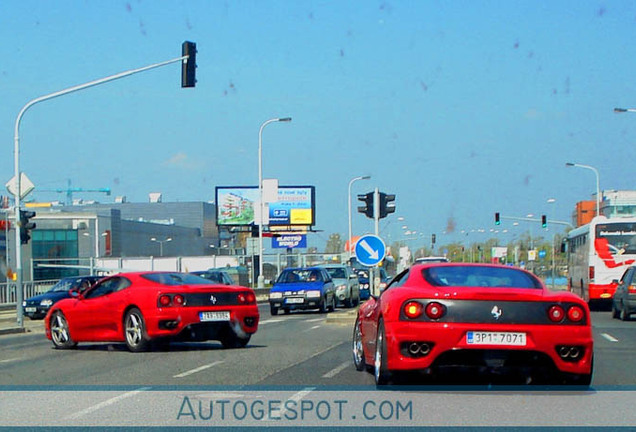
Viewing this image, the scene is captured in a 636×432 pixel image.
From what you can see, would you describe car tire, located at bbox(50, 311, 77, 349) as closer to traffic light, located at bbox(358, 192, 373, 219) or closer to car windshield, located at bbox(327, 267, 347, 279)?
traffic light, located at bbox(358, 192, 373, 219)

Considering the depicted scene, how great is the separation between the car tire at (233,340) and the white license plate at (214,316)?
38 cm

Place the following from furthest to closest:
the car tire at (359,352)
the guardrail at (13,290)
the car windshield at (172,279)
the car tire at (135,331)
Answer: the guardrail at (13,290)
the car windshield at (172,279)
the car tire at (135,331)
the car tire at (359,352)

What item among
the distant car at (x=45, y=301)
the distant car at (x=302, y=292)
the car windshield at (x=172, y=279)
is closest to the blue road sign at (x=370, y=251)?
the car windshield at (x=172, y=279)

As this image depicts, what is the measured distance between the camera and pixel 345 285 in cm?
3766

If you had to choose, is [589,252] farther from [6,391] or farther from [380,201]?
[6,391]

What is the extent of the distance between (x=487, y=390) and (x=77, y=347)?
962cm

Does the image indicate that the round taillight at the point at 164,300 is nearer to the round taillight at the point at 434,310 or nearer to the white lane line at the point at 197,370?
the white lane line at the point at 197,370

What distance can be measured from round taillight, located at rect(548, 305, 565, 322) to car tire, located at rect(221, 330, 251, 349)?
7341 millimetres

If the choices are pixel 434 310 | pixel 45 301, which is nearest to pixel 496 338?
pixel 434 310

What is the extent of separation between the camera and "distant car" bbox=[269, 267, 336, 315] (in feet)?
106

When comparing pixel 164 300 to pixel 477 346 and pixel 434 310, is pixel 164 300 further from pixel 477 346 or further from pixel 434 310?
pixel 477 346

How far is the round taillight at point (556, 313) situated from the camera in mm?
9781

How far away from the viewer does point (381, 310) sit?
34.8ft

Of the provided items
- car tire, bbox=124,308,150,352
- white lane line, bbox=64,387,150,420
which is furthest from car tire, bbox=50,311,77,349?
white lane line, bbox=64,387,150,420
